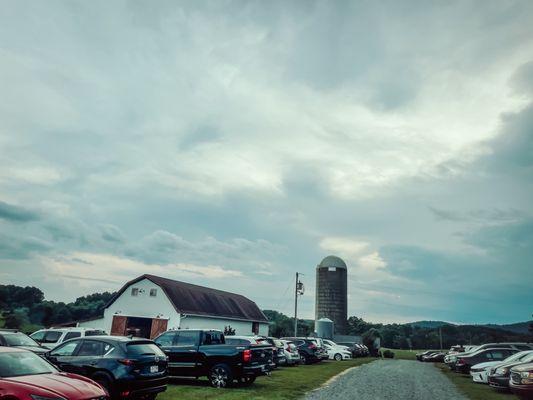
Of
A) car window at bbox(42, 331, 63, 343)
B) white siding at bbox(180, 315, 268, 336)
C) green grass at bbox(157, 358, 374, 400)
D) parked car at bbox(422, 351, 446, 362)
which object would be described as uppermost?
white siding at bbox(180, 315, 268, 336)

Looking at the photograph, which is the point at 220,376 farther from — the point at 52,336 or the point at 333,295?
the point at 333,295

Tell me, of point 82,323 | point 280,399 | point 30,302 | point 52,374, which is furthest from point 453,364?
point 30,302

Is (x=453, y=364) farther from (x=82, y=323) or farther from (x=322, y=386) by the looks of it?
(x=82, y=323)

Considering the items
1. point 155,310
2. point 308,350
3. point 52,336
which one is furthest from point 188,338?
point 155,310

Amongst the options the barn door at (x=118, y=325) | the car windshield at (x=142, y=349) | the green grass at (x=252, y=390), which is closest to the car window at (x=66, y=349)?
the car windshield at (x=142, y=349)

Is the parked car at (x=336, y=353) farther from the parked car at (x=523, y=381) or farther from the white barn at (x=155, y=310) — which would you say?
the parked car at (x=523, y=381)

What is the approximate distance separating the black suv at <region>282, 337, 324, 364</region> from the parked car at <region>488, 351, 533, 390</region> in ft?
42.8

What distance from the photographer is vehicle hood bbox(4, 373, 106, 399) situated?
6.93 m

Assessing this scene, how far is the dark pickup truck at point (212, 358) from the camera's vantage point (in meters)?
14.8

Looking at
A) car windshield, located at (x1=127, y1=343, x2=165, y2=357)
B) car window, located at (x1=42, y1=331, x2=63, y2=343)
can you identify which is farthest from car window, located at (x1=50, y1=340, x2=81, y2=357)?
car window, located at (x1=42, y1=331, x2=63, y2=343)

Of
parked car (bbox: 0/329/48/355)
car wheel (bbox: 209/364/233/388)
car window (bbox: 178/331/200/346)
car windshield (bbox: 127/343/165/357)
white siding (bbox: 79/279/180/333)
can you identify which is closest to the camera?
car windshield (bbox: 127/343/165/357)

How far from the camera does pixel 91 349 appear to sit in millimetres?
10562

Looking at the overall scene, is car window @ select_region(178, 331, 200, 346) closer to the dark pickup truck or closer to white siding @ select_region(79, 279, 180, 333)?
the dark pickup truck

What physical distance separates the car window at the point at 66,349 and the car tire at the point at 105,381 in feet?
3.55
